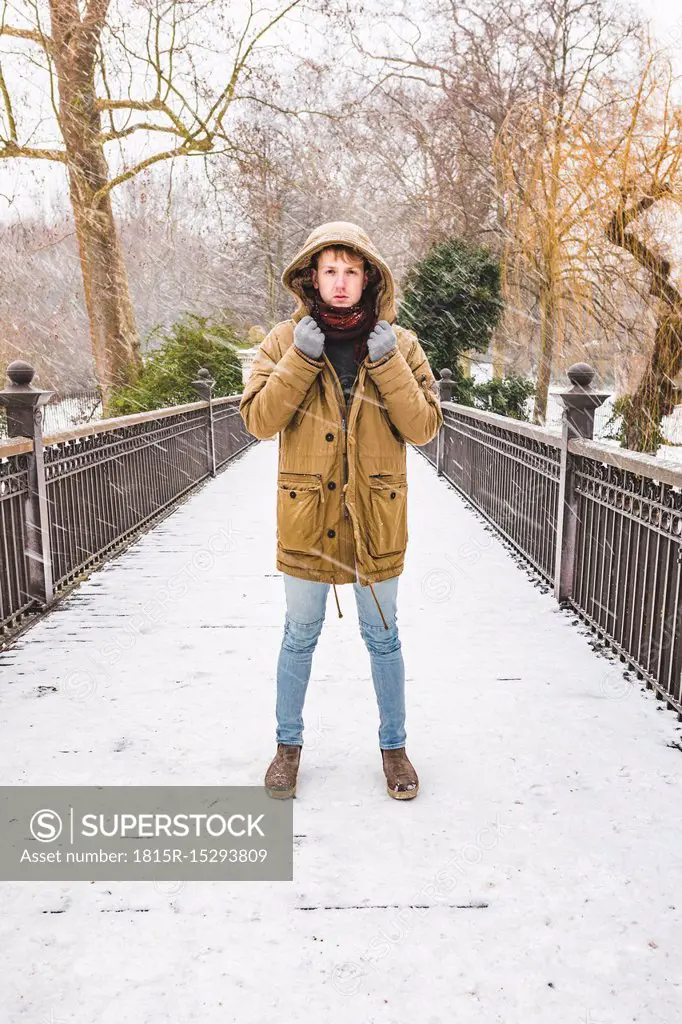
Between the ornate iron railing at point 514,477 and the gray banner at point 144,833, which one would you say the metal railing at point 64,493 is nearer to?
the gray banner at point 144,833

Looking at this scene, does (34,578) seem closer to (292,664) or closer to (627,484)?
(292,664)

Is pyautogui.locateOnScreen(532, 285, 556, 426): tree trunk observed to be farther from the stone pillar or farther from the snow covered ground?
the stone pillar

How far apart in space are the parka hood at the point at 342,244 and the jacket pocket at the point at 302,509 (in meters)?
0.57

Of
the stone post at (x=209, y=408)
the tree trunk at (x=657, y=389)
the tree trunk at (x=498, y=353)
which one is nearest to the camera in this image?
the tree trunk at (x=657, y=389)

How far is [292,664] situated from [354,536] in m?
0.54

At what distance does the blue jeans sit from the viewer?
2842 millimetres

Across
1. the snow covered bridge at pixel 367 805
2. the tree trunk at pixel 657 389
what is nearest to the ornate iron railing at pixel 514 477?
the snow covered bridge at pixel 367 805

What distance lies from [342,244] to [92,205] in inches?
537

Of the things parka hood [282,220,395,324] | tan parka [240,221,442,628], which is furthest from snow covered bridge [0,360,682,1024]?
parka hood [282,220,395,324]

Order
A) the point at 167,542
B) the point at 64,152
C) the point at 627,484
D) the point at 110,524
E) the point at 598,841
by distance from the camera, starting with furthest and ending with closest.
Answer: the point at 64,152 < the point at 167,542 < the point at 110,524 < the point at 627,484 < the point at 598,841

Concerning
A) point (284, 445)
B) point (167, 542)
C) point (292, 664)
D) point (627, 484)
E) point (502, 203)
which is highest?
point (502, 203)

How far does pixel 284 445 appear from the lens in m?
2.78

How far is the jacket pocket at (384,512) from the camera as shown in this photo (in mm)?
2746

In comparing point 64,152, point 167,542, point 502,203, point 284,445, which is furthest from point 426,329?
point 284,445
